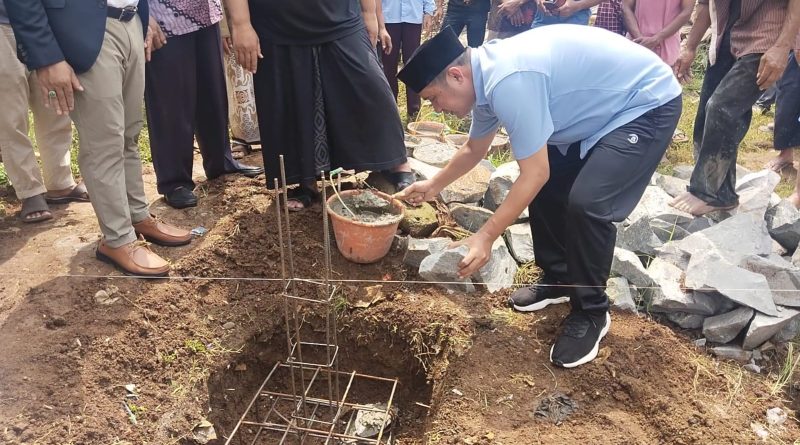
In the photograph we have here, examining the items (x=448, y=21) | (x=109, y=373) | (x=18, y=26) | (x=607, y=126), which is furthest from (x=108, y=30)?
(x=448, y=21)

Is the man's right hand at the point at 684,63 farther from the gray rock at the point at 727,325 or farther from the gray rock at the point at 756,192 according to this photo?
the gray rock at the point at 727,325

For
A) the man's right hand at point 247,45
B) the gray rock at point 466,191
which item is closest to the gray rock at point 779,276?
the gray rock at point 466,191

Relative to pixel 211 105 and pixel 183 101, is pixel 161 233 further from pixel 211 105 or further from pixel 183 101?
pixel 211 105

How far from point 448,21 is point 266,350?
11.9 feet

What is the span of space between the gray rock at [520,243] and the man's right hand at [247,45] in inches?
69.5

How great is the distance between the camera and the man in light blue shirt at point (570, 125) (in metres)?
2.38

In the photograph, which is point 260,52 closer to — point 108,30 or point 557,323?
point 108,30

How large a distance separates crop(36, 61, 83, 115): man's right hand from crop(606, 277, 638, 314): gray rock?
279 centimetres

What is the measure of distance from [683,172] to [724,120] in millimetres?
1204

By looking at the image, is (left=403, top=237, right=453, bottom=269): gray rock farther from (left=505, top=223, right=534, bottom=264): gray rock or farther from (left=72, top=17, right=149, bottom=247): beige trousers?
(left=72, top=17, right=149, bottom=247): beige trousers

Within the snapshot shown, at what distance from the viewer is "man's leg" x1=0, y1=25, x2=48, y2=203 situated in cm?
306

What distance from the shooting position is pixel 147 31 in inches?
129

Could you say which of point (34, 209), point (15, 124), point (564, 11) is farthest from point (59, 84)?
point (564, 11)

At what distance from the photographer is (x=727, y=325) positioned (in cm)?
305
